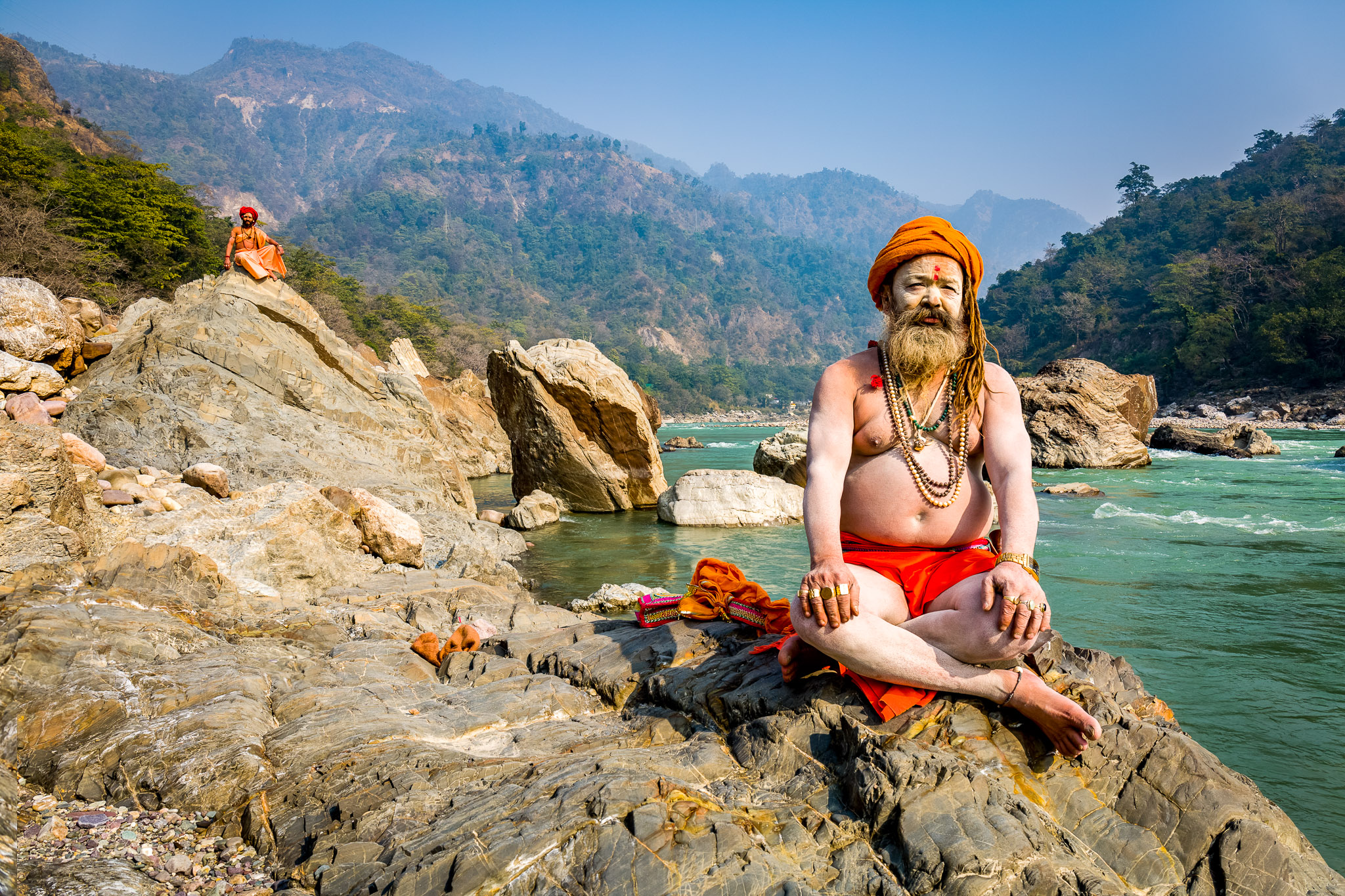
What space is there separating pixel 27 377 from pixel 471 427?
1936 cm

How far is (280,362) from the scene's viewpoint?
11289 millimetres

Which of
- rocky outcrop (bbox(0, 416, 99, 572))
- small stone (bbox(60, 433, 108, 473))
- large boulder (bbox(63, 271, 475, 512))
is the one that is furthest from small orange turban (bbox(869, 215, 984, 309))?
large boulder (bbox(63, 271, 475, 512))

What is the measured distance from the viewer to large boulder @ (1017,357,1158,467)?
24.2m

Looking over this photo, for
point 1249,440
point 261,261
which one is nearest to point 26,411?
point 261,261

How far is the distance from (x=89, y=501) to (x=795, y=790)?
19.0ft

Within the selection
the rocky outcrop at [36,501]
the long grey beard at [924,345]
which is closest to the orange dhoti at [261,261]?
the rocky outcrop at [36,501]

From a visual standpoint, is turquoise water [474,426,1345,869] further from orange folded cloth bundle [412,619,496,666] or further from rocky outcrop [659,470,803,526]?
orange folded cloth bundle [412,619,496,666]

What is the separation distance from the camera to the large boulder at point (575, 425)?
52.2ft

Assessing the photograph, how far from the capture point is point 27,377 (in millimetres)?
8891

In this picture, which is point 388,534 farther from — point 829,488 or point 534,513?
point 534,513

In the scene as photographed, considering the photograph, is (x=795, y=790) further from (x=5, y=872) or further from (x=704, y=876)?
(x=5, y=872)

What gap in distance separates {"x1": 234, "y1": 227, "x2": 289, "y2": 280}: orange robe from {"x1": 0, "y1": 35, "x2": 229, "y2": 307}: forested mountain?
776cm

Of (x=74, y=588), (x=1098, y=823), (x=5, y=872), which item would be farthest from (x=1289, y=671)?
(x=74, y=588)

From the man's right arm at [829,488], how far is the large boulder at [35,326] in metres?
10.8
